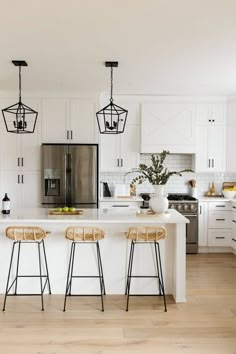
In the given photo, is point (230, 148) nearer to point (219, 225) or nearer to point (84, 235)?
point (219, 225)

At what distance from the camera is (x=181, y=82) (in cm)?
528

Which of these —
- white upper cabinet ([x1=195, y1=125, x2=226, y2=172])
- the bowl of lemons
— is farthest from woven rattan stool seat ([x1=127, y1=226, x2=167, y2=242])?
the bowl of lemons

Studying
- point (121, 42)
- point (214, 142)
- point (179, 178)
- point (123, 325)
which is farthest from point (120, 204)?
point (121, 42)

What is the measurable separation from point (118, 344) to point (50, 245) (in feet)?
4.86

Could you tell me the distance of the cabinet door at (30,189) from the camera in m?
5.95

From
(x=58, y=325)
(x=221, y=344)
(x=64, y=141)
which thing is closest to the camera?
(x=221, y=344)

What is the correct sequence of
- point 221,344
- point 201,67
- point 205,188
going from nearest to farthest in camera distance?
point 221,344 < point 201,67 < point 205,188

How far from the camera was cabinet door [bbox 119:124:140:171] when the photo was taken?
6.29 metres

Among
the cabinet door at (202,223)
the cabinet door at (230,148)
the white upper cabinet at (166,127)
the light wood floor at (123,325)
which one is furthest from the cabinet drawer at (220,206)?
the light wood floor at (123,325)

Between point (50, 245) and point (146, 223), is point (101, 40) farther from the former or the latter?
point (50, 245)

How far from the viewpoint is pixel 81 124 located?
234 inches

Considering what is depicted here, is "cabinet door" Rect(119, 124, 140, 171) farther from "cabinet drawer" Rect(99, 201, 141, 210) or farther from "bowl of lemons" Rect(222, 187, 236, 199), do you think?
"bowl of lemons" Rect(222, 187, 236, 199)

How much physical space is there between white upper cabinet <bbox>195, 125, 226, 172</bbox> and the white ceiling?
1.08m

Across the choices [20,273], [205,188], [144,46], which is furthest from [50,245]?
[205,188]
